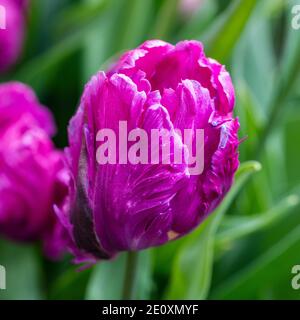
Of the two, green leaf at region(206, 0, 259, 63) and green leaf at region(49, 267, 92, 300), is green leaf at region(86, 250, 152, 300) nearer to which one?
green leaf at region(49, 267, 92, 300)

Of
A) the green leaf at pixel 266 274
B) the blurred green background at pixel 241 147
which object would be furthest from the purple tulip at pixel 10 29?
the green leaf at pixel 266 274

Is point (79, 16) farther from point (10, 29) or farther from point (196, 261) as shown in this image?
point (196, 261)

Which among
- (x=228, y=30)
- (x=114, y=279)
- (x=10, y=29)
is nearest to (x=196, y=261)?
(x=114, y=279)

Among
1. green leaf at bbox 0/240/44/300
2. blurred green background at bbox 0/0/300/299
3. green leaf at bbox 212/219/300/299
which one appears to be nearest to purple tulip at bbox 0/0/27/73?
blurred green background at bbox 0/0/300/299

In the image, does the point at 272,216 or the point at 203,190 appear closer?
the point at 203,190

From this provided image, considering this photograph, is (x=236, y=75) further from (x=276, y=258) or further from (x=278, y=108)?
(x=276, y=258)

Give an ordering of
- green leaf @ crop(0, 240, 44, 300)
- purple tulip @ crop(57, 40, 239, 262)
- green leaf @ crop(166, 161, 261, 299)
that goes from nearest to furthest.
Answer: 1. purple tulip @ crop(57, 40, 239, 262)
2. green leaf @ crop(166, 161, 261, 299)
3. green leaf @ crop(0, 240, 44, 300)
